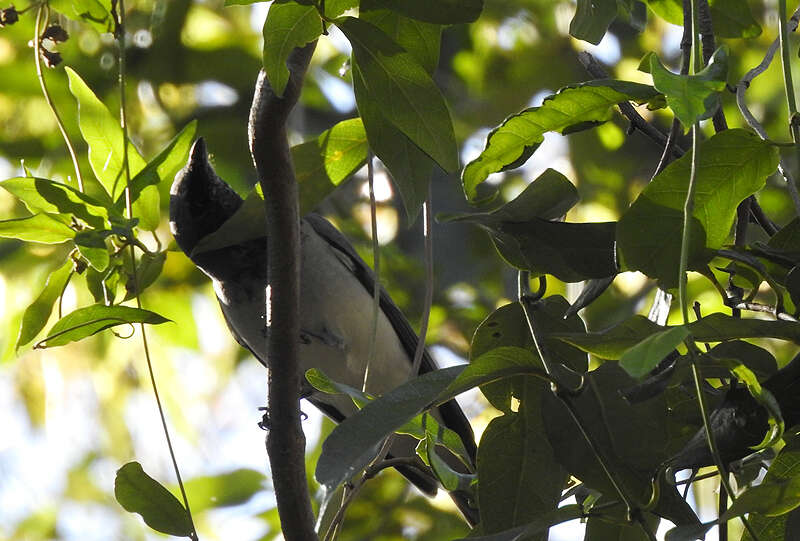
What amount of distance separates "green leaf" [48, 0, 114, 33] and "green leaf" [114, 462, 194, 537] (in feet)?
2.26

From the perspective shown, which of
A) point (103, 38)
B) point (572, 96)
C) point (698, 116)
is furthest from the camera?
point (103, 38)

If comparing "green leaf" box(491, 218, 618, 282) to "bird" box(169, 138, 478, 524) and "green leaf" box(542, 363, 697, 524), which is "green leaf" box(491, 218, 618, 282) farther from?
"bird" box(169, 138, 478, 524)

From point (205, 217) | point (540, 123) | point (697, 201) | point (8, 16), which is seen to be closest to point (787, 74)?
point (697, 201)

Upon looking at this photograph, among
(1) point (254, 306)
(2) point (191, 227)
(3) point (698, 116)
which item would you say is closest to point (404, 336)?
(1) point (254, 306)

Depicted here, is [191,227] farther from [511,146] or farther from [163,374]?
[511,146]

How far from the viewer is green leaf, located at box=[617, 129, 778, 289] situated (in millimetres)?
892

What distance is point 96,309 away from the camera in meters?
1.22

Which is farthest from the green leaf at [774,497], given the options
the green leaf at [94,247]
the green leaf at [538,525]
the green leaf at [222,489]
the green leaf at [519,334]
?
the green leaf at [222,489]

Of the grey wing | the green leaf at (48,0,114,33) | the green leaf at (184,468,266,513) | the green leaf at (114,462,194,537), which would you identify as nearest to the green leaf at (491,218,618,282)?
the green leaf at (114,462,194,537)

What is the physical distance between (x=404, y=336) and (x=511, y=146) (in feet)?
5.93

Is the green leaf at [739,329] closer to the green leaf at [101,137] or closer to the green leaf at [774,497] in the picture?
the green leaf at [774,497]

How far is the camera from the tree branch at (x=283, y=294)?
3.65ft

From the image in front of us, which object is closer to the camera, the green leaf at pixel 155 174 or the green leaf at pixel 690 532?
the green leaf at pixel 690 532

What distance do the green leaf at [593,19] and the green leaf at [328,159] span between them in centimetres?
30
